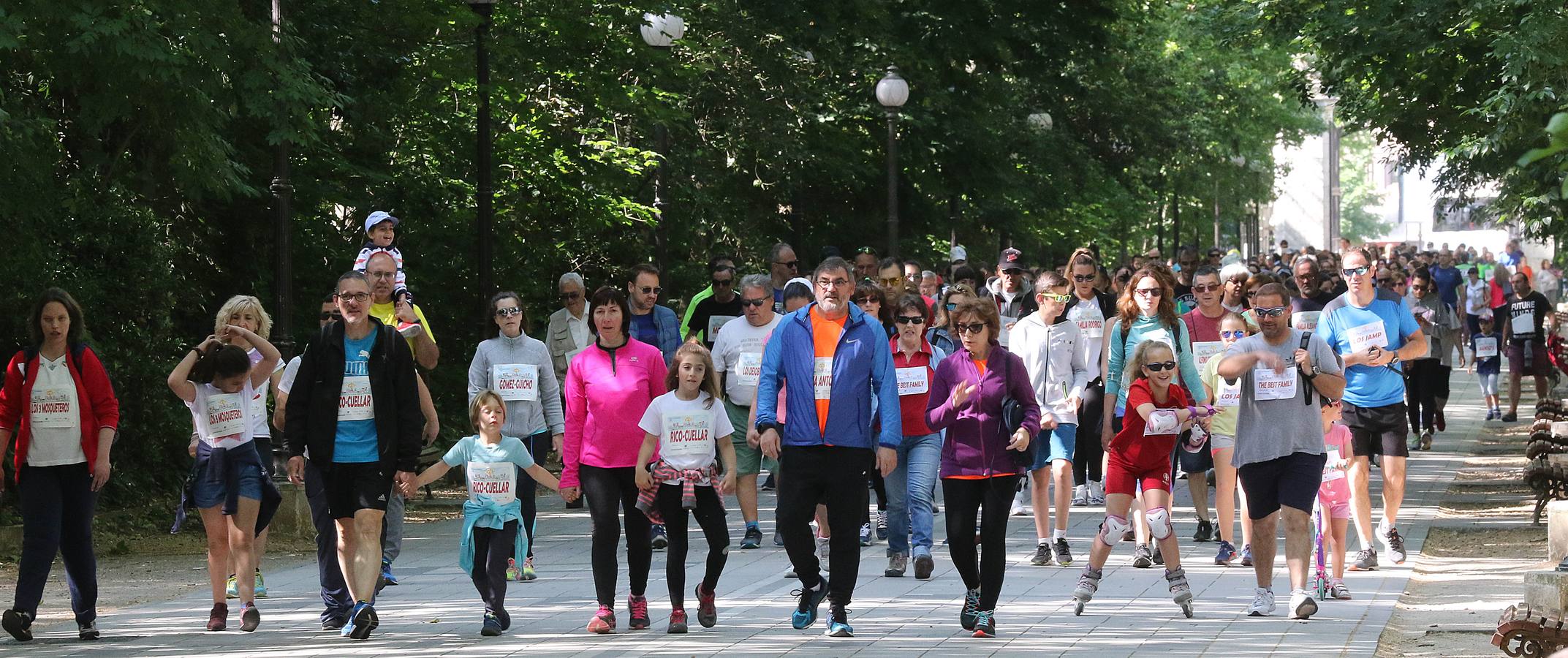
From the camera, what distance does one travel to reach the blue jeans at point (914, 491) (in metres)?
11.1

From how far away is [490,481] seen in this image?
30.5 ft

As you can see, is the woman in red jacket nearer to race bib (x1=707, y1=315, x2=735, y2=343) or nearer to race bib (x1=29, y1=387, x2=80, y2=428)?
race bib (x1=29, y1=387, x2=80, y2=428)

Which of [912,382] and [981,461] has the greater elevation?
[912,382]

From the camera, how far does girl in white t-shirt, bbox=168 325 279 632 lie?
971cm

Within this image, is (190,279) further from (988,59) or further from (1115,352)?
(988,59)

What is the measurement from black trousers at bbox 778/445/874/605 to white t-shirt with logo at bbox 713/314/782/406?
139 inches

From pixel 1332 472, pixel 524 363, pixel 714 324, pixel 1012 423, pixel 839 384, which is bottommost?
pixel 1332 472

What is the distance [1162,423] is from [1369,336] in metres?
2.08

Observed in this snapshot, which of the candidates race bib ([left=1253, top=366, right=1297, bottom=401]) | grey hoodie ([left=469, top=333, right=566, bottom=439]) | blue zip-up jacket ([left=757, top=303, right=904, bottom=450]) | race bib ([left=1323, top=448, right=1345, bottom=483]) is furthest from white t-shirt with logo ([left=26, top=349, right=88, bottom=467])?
race bib ([left=1323, top=448, right=1345, bottom=483])

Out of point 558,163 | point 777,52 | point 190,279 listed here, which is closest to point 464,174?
point 558,163

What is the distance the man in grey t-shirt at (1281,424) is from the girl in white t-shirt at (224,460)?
478 cm

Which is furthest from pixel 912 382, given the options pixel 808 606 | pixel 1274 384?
pixel 1274 384

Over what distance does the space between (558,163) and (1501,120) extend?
29.0ft

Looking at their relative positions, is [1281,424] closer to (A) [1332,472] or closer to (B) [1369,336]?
(A) [1332,472]
